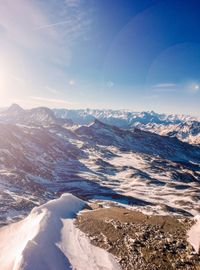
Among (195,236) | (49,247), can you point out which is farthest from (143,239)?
(49,247)

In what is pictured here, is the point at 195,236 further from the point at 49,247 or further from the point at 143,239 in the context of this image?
the point at 49,247

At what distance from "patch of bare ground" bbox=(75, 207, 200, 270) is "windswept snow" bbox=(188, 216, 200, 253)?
698 millimetres

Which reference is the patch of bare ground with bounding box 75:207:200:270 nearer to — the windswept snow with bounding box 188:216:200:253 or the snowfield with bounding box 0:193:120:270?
the windswept snow with bounding box 188:216:200:253

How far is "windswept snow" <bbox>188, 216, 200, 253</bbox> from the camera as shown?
36.7 meters

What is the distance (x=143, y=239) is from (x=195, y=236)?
7.72 metres

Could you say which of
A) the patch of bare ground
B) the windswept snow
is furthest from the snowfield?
the windswept snow

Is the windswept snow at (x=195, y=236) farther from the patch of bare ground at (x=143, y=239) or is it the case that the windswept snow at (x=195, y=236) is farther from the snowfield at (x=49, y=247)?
the snowfield at (x=49, y=247)

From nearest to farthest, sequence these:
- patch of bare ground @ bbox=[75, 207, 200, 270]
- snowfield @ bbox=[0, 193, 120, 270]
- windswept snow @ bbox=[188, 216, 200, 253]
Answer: snowfield @ bbox=[0, 193, 120, 270] → patch of bare ground @ bbox=[75, 207, 200, 270] → windswept snow @ bbox=[188, 216, 200, 253]

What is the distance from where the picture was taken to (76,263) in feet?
106

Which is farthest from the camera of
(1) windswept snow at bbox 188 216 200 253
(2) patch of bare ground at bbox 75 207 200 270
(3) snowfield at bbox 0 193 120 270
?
(1) windswept snow at bbox 188 216 200 253

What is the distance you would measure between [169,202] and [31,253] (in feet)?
520

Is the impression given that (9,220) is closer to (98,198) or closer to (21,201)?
(21,201)

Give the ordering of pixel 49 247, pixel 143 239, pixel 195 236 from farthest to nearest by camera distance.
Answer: pixel 195 236 → pixel 143 239 → pixel 49 247

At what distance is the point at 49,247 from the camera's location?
34656 mm
